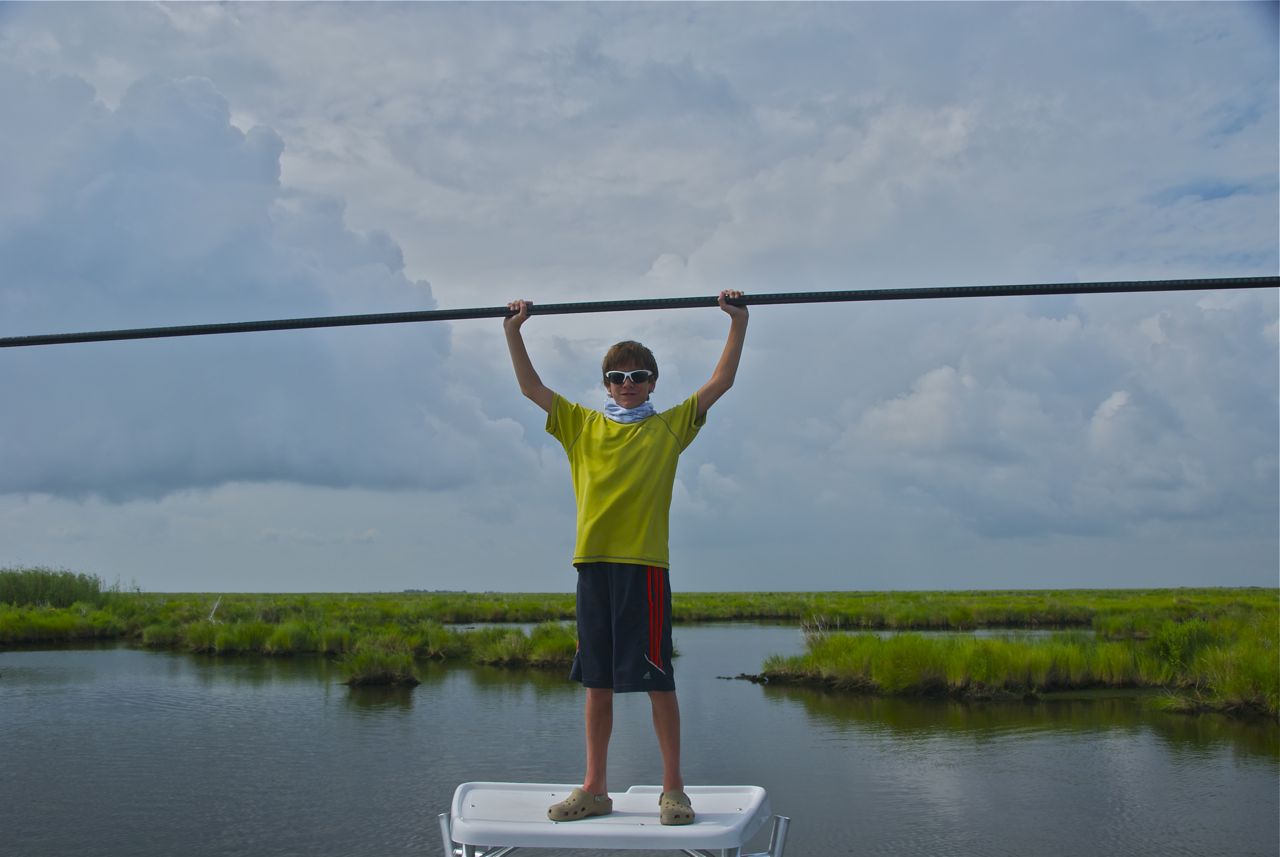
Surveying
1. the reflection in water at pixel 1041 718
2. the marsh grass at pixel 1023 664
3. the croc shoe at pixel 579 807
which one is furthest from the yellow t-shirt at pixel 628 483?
the marsh grass at pixel 1023 664

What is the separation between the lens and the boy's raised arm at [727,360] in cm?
299

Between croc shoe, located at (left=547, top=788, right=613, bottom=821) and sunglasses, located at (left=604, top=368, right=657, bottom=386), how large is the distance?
113cm

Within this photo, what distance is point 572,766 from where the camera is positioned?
27.6 ft

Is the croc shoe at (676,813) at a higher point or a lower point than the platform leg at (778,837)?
higher

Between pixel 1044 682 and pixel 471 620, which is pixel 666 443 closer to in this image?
pixel 1044 682

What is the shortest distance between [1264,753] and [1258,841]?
309 centimetres

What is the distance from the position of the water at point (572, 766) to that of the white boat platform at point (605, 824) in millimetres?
3560

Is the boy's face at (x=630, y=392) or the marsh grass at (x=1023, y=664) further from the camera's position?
the marsh grass at (x=1023, y=664)

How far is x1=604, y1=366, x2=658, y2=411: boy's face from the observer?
118 inches

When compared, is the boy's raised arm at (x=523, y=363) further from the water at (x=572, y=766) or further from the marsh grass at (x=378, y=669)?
the marsh grass at (x=378, y=669)

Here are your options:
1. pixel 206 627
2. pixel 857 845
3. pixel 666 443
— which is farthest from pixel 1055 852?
pixel 206 627

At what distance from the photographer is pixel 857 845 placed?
6.12 m

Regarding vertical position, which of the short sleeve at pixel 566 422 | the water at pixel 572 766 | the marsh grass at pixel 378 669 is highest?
the short sleeve at pixel 566 422

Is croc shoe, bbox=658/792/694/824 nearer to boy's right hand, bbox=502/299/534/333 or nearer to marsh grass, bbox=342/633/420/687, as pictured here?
boy's right hand, bbox=502/299/534/333
